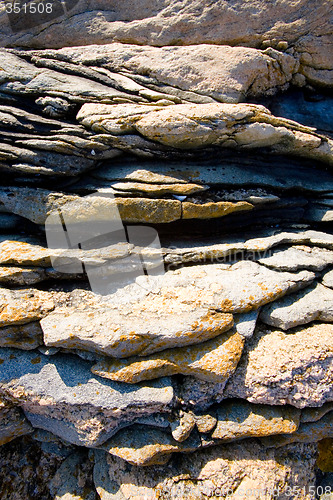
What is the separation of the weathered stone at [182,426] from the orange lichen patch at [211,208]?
5.03m

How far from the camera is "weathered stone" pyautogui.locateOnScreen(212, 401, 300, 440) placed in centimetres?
638

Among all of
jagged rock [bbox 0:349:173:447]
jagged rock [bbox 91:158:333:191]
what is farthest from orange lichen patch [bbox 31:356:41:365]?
jagged rock [bbox 91:158:333:191]

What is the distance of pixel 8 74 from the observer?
8.45 m

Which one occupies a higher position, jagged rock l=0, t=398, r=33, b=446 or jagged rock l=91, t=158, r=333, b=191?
jagged rock l=91, t=158, r=333, b=191

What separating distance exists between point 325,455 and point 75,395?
22.5 feet

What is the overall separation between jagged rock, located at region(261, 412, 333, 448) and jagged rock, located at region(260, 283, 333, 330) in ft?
8.64

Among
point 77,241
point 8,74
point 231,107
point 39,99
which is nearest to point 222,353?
point 77,241

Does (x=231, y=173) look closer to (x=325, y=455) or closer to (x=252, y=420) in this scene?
(x=252, y=420)

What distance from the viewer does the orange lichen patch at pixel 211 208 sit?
25.4 feet

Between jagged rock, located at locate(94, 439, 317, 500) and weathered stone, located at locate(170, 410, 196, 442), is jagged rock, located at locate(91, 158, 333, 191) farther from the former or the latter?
jagged rock, located at locate(94, 439, 317, 500)

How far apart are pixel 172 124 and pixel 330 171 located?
6189 millimetres

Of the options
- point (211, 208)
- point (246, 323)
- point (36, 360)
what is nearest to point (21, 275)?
point (36, 360)

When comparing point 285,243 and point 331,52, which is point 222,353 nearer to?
point 285,243

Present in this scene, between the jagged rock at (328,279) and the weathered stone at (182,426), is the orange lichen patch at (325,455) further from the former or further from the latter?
the jagged rock at (328,279)
